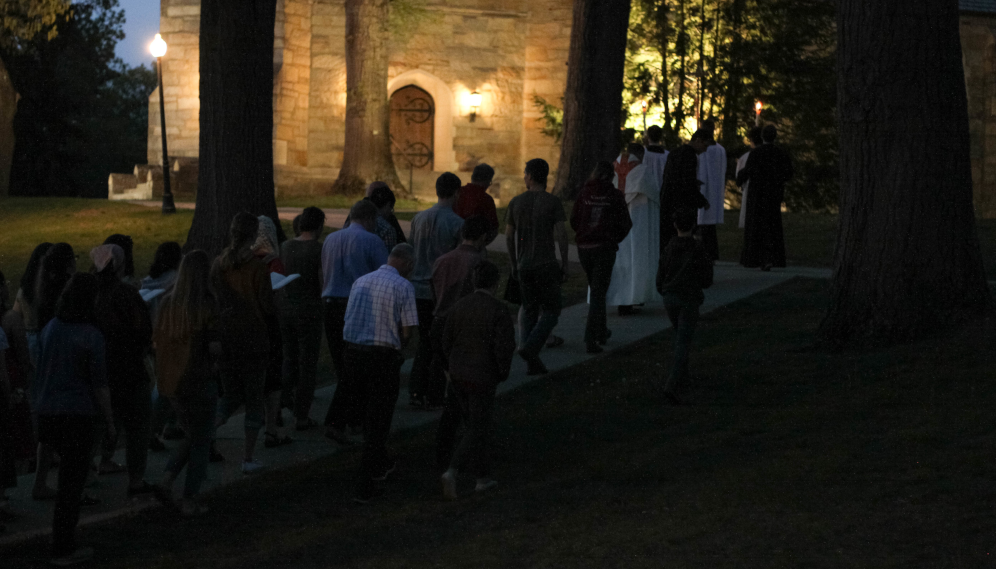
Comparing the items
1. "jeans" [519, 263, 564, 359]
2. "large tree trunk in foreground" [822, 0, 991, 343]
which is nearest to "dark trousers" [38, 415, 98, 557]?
"jeans" [519, 263, 564, 359]

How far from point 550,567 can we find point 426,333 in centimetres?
313

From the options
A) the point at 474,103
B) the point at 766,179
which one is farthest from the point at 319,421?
the point at 474,103

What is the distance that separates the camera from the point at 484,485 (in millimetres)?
6852

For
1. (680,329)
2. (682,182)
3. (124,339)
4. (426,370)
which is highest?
(682,182)

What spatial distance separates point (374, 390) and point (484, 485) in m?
0.85

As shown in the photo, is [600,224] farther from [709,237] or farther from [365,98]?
[365,98]

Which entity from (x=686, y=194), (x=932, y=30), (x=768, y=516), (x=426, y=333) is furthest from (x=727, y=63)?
(x=768, y=516)

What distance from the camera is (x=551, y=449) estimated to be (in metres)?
7.66

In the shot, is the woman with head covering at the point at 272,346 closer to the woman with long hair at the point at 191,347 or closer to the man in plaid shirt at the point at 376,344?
the man in plaid shirt at the point at 376,344

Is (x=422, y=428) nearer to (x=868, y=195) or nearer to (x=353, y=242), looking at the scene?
(x=353, y=242)

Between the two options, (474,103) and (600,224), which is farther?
(474,103)

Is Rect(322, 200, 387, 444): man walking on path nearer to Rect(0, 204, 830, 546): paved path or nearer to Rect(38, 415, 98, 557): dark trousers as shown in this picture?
Rect(0, 204, 830, 546): paved path

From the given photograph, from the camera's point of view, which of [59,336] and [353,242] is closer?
[59,336]

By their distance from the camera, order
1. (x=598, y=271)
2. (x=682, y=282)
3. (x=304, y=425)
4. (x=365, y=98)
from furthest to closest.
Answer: (x=365, y=98) < (x=598, y=271) < (x=304, y=425) < (x=682, y=282)
